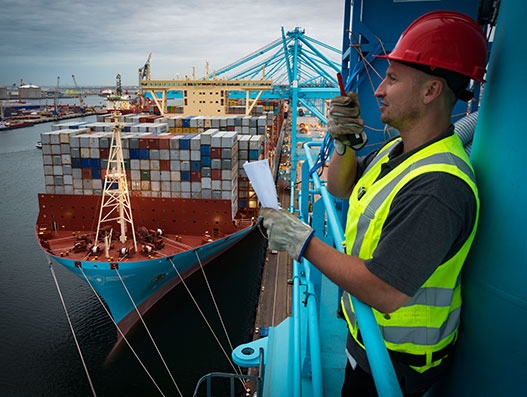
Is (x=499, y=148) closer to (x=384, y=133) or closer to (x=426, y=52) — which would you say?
(x=426, y=52)

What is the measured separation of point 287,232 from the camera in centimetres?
167

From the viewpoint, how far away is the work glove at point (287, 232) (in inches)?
64.0

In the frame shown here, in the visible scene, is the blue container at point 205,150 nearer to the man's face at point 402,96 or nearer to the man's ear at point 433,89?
the man's face at point 402,96

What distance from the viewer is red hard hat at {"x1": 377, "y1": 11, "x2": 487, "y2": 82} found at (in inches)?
61.2

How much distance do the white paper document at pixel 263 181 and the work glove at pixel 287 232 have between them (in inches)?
2.0

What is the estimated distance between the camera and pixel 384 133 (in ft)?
12.6

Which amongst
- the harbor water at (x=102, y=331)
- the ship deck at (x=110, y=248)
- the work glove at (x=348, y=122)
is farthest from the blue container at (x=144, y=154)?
the work glove at (x=348, y=122)

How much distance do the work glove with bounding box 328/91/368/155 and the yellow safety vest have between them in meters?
0.58

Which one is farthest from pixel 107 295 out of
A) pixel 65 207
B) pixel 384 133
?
pixel 384 133

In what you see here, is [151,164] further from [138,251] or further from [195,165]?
[138,251]

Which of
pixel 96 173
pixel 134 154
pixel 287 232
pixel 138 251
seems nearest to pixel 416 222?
pixel 287 232

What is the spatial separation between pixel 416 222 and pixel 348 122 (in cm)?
105

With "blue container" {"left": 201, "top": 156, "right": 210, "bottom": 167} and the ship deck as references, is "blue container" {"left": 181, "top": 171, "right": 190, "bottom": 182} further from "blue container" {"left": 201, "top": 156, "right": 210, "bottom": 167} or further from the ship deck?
the ship deck

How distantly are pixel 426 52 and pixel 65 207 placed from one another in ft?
54.5
